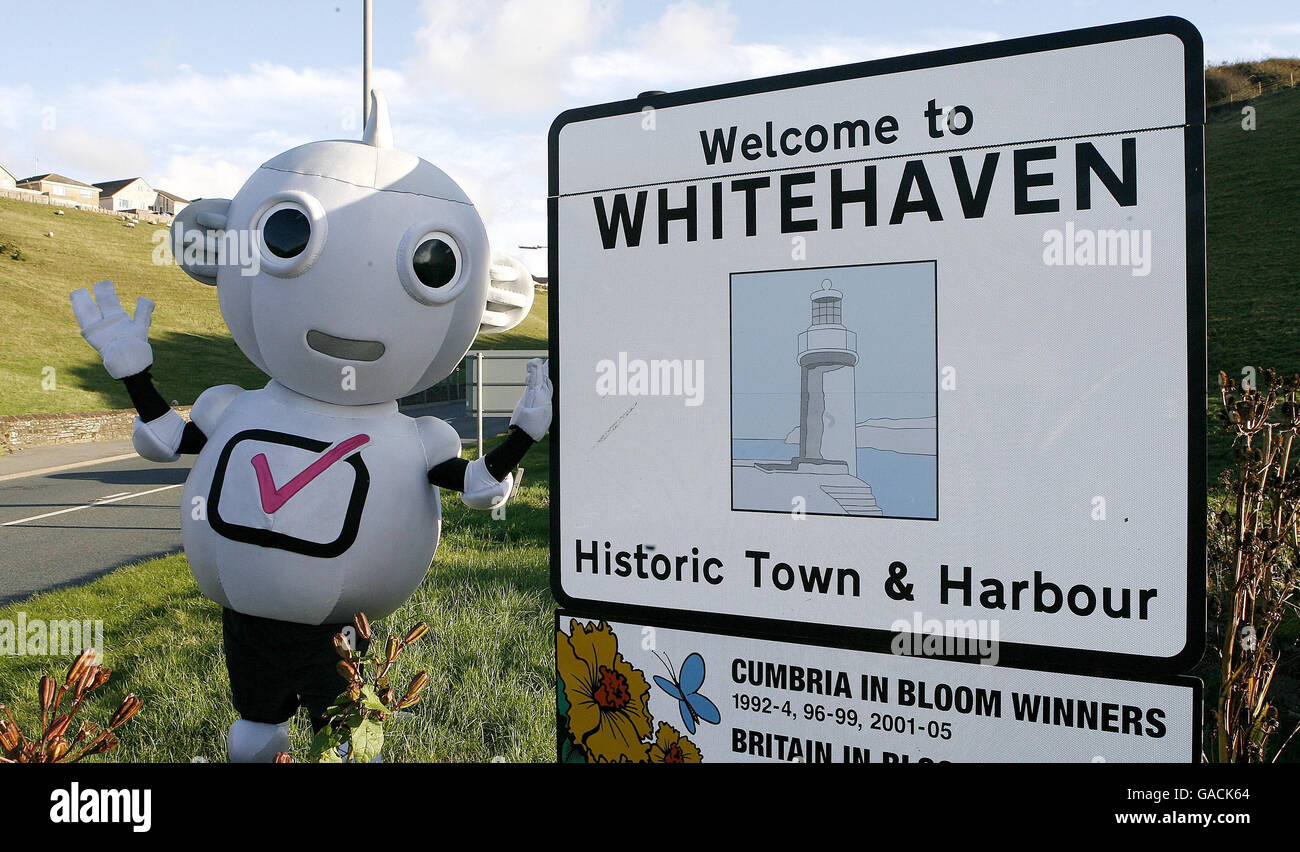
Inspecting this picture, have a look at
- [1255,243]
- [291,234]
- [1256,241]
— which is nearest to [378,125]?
[291,234]

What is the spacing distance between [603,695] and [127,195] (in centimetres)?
10244

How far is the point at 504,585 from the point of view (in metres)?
6.48

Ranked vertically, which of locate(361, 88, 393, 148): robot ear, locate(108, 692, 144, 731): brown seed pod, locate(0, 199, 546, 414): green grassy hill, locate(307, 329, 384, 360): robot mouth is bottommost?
locate(108, 692, 144, 731): brown seed pod

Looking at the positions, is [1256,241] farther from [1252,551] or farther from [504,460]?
[504,460]

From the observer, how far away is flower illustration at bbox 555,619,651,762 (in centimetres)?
201

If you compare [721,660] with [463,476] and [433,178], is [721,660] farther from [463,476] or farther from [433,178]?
[433,178]

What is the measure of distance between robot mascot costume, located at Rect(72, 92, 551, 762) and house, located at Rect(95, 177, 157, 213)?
9594 cm

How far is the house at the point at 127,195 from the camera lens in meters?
85.9

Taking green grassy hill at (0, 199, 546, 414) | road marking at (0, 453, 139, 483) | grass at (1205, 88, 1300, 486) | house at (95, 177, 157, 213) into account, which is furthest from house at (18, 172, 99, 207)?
grass at (1205, 88, 1300, 486)

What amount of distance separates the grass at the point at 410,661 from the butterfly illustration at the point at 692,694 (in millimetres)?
2150

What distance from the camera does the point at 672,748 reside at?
78.1 inches

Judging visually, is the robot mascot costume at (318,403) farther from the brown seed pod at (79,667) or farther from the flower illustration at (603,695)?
the brown seed pod at (79,667)

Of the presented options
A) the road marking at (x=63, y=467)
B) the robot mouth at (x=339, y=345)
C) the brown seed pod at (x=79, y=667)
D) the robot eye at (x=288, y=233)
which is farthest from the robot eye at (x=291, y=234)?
the road marking at (x=63, y=467)

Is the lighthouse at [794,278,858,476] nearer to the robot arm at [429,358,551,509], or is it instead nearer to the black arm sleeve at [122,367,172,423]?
the robot arm at [429,358,551,509]
